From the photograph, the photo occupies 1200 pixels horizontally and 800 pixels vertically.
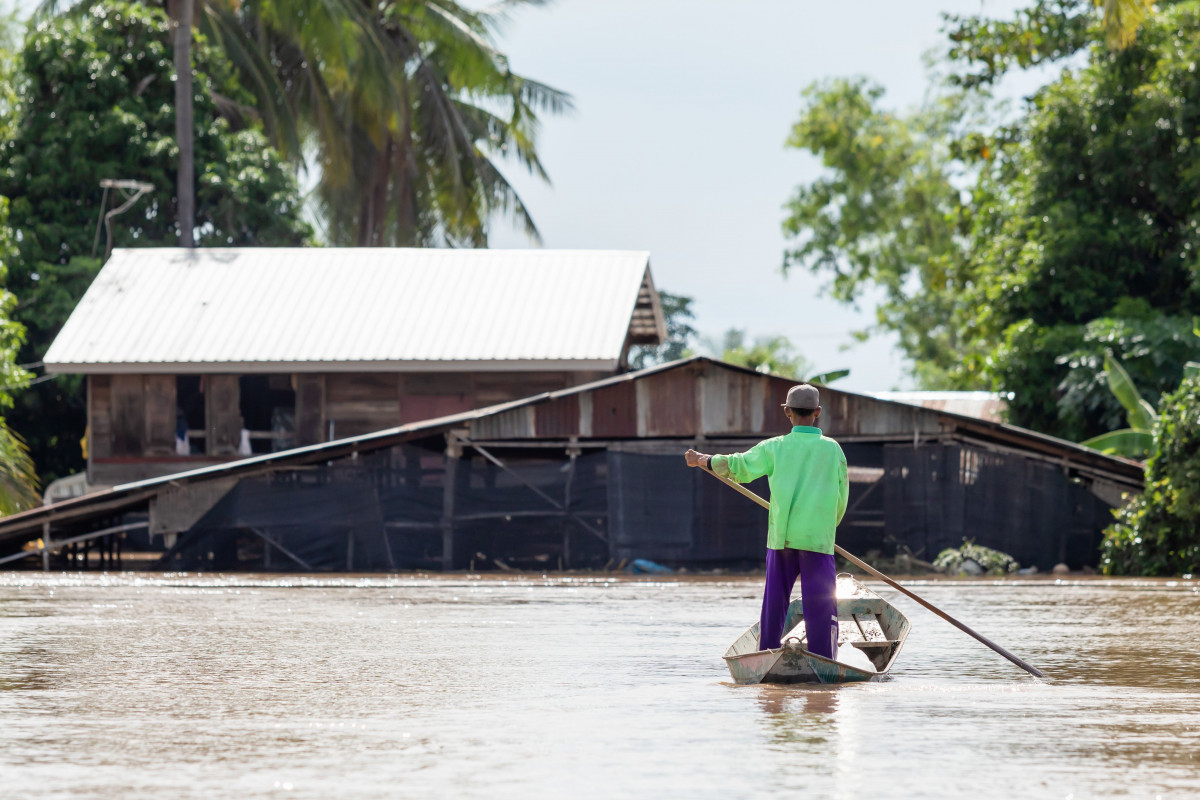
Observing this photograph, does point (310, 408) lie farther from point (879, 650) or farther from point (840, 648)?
point (879, 650)

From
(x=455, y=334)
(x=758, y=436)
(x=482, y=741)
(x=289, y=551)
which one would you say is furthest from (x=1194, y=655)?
(x=455, y=334)

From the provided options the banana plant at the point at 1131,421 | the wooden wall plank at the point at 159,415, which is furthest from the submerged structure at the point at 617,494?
the wooden wall plank at the point at 159,415

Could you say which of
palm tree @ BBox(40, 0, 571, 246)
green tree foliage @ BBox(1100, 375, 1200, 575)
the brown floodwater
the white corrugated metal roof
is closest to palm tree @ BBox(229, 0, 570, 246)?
palm tree @ BBox(40, 0, 571, 246)

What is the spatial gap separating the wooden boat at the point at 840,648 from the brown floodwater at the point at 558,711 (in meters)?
0.12

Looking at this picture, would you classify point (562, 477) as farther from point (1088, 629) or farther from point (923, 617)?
point (1088, 629)

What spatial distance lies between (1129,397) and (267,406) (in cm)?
1526

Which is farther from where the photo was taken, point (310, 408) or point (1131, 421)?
point (310, 408)

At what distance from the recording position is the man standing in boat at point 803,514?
826 centimetres

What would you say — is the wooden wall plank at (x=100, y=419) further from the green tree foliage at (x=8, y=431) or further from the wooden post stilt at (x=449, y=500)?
the wooden post stilt at (x=449, y=500)

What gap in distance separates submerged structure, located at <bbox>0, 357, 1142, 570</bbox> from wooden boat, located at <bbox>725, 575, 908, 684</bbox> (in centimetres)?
1313

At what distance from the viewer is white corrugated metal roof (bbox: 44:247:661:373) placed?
27.4 m

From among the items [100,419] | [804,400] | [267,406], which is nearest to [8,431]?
[100,419]

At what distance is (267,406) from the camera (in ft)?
96.8

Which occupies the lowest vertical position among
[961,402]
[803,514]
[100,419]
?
[803,514]
